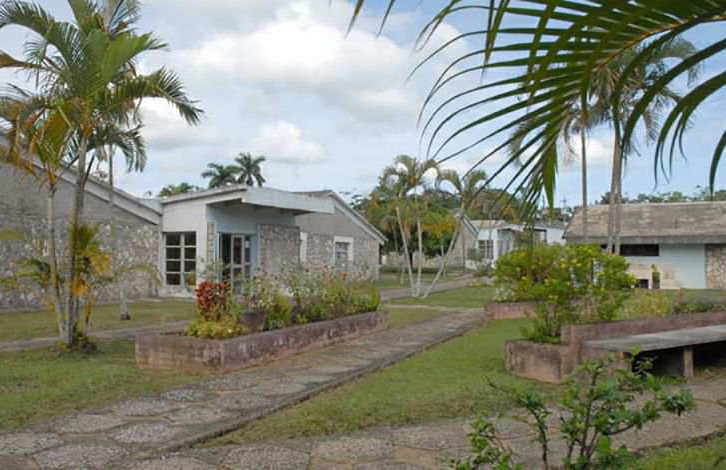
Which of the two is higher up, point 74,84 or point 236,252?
point 74,84

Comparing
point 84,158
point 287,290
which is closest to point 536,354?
point 287,290

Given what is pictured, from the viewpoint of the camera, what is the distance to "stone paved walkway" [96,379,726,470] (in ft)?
13.3

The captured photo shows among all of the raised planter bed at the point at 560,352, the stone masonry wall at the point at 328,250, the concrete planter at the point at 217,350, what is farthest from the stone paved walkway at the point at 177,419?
the stone masonry wall at the point at 328,250

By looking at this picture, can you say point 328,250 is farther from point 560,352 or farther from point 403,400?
point 403,400

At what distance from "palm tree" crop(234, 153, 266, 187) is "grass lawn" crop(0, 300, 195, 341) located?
110 ft

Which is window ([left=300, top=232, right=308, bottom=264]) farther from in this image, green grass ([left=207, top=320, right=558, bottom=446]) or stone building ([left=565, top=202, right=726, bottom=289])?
green grass ([left=207, top=320, right=558, bottom=446])

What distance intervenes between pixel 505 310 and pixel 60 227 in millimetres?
10882

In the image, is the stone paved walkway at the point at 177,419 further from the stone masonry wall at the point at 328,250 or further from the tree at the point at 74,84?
the stone masonry wall at the point at 328,250

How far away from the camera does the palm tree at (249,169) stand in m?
49.8

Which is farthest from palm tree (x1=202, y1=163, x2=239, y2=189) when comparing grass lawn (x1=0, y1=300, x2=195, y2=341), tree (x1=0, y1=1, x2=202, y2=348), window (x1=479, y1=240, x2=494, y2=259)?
tree (x1=0, y1=1, x2=202, y2=348)

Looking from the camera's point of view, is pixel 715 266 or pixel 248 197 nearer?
pixel 248 197

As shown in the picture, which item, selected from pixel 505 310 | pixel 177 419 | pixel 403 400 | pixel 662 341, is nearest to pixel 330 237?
pixel 505 310

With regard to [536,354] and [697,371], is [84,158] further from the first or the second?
[697,371]

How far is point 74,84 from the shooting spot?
26.5 feet
